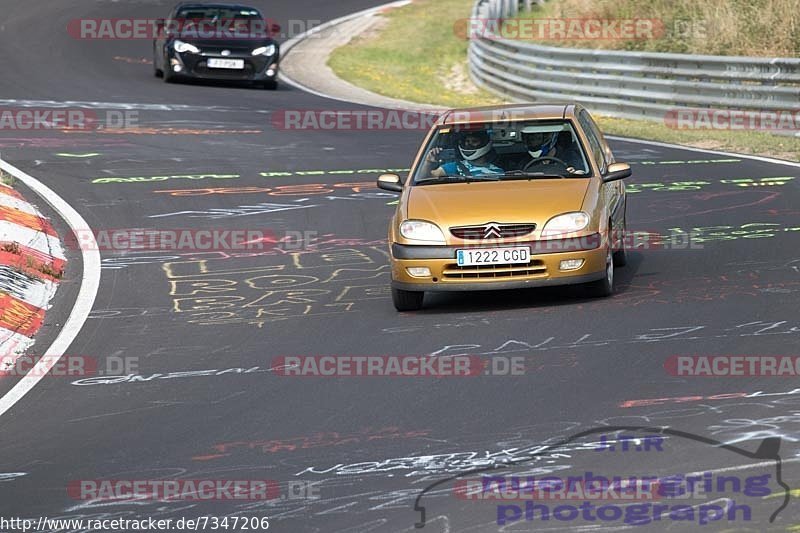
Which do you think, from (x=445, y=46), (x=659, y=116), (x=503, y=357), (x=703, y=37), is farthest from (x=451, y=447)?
(x=445, y=46)

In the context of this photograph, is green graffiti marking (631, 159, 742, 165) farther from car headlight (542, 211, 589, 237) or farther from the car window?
car headlight (542, 211, 589, 237)

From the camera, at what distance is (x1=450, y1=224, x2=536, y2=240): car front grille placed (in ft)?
35.1

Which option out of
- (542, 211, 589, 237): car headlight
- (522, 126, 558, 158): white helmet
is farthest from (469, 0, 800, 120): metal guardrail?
(542, 211, 589, 237): car headlight

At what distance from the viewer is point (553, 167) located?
1166cm

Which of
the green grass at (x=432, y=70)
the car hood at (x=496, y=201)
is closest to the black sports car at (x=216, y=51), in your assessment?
the green grass at (x=432, y=70)

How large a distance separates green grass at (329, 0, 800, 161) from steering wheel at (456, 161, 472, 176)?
27.5 feet

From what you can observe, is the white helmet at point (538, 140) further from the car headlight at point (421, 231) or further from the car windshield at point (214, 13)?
the car windshield at point (214, 13)

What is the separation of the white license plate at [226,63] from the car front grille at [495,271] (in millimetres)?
17477

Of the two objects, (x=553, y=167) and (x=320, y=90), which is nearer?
(x=553, y=167)

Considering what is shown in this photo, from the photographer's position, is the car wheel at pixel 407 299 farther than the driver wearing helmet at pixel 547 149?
No

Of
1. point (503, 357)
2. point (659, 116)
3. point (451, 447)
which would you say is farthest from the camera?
point (659, 116)

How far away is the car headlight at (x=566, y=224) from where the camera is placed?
10.7 metres

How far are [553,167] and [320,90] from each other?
17.2 m

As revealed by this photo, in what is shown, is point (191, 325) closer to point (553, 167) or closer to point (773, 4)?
point (553, 167)
